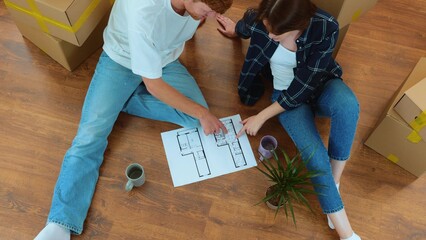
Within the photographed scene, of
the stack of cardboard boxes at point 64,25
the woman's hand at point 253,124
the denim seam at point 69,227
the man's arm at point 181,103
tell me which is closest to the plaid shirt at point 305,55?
the woman's hand at point 253,124

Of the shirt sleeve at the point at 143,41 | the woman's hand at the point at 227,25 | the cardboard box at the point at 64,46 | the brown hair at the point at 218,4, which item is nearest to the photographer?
the brown hair at the point at 218,4

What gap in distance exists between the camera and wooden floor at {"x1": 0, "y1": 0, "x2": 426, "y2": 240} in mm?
1497

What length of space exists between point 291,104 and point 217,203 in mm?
461

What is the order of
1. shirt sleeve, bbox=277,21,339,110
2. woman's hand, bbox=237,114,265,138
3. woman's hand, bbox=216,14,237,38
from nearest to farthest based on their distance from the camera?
shirt sleeve, bbox=277,21,339,110 → woman's hand, bbox=237,114,265,138 → woman's hand, bbox=216,14,237,38

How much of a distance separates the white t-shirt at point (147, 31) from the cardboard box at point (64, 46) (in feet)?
0.82

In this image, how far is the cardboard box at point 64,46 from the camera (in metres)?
A: 1.68

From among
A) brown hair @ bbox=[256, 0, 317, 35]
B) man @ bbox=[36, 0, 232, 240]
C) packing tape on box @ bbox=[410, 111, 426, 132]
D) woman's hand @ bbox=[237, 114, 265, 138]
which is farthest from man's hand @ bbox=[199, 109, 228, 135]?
packing tape on box @ bbox=[410, 111, 426, 132]

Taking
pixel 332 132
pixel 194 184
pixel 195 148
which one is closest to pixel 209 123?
pixel 195 148

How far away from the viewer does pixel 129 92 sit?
1620mm

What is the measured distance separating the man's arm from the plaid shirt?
0.22 m

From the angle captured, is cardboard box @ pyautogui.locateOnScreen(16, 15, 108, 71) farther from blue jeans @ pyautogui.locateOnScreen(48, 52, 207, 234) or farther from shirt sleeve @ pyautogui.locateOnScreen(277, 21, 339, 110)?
shirt sleeve @ pyautogui.locateOnScreen(277, 21, 339, 110)

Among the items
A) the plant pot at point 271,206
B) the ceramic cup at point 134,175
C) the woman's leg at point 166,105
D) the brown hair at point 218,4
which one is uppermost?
the brown hair at point 218,4

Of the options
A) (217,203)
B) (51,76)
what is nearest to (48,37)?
(51,76)

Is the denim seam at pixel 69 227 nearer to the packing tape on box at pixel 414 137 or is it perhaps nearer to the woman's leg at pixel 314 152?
the woman's leg at pixel 314 152
